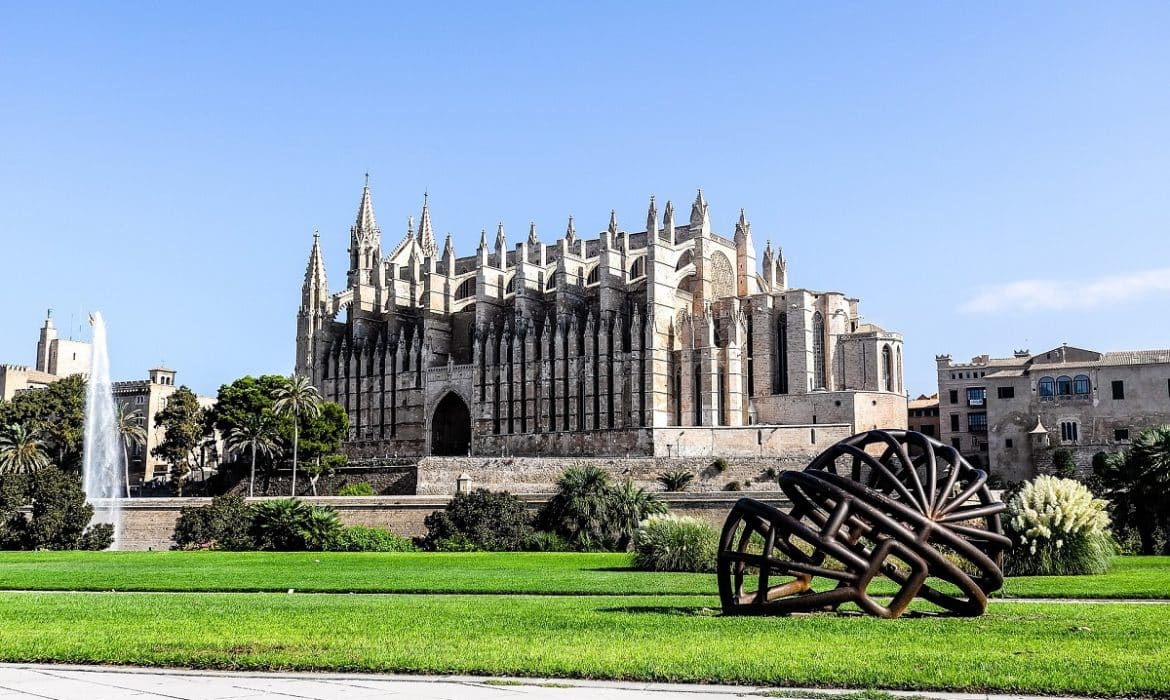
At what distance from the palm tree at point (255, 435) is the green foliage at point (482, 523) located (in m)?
22.0

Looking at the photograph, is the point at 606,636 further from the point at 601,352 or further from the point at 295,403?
the point at 601,352

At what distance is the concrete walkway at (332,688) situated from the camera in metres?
9.37

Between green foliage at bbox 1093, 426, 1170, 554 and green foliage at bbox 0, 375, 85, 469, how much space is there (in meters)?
48.8

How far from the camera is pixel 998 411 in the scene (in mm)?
57812

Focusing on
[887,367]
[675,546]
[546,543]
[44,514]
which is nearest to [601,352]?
[887,367]

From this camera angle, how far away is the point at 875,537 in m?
13.8

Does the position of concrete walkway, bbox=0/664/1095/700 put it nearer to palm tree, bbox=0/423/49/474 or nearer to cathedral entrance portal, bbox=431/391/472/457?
palm tree, bbox=0/423/49/474

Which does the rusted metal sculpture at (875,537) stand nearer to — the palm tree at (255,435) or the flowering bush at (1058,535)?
the flowering bush at (1058,535)

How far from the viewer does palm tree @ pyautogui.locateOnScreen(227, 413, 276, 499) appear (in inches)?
2421

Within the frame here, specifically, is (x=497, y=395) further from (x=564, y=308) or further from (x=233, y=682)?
(x=233, y=682)

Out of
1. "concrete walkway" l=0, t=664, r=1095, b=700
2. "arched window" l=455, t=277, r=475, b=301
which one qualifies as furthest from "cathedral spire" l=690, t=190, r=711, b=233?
"concrete walkway" l=0, t=664, r=1095, b=700

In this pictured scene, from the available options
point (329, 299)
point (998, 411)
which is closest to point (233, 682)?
point (998, 411)

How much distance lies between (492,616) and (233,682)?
→ 5.42 metres

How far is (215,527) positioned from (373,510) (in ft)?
19.5
